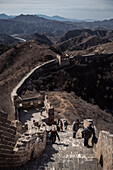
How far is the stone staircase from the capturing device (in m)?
7.91

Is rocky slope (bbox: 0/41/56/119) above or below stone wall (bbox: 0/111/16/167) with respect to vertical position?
below

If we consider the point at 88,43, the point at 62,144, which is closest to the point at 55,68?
the point at 62,144

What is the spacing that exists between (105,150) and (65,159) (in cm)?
205

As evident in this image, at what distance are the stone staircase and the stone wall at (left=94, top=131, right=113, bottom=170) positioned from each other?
38 cm

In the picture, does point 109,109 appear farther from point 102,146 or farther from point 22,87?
point 102,146

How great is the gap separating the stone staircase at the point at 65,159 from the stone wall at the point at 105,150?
38cm

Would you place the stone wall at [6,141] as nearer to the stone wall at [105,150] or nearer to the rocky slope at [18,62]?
the stone wall at [105,150]

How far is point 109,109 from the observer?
3528 cm

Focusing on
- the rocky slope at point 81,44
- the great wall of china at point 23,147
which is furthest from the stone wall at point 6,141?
the rocky slope at point 81,44

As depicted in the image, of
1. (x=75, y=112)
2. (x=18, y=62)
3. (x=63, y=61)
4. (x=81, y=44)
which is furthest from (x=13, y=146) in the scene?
(x=81, y=44)

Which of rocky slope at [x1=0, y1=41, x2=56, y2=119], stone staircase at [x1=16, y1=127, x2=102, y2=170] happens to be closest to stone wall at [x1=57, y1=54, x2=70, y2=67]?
rocky slope at [x1=0, y1=41, x2=56, y2=119]

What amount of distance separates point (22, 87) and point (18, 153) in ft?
82.2

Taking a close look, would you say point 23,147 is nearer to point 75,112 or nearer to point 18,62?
point 75,112

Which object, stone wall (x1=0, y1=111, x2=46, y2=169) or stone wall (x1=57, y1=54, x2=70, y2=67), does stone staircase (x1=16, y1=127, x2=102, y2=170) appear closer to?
stone wall (x1=0, y1=111, x2=46, y2=169)
